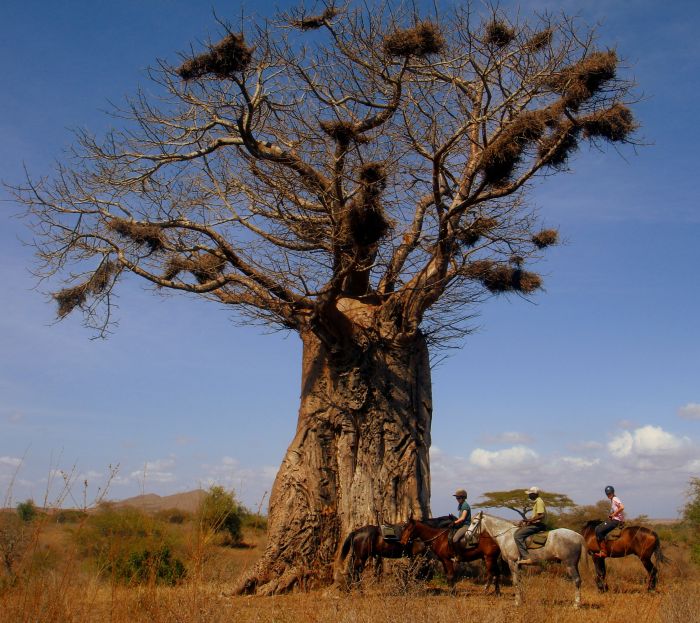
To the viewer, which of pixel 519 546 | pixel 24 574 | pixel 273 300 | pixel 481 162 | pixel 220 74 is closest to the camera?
pixel 24 574

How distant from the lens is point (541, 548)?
9.02 metres

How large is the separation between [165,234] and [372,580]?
4.89 metres

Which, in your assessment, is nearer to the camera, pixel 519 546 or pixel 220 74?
pixel 220 74

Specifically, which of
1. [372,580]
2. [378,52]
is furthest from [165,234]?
[372,580]

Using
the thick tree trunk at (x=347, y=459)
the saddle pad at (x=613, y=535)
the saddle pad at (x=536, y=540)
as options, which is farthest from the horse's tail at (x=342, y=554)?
the saddle pad at (x=613, y=535)

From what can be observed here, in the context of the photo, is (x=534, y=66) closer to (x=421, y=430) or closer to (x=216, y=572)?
(x=421, y=430)

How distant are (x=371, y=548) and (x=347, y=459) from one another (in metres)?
1.21

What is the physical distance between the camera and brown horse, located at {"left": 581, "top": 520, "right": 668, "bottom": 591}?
9773mm

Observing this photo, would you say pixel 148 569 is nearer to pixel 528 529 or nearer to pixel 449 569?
pixel 449 569

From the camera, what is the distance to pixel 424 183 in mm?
10078

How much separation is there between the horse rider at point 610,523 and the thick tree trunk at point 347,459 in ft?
8.12

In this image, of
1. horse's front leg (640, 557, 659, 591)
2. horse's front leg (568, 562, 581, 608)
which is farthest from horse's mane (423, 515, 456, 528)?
horse's front leg (640, 557, 659, 591)

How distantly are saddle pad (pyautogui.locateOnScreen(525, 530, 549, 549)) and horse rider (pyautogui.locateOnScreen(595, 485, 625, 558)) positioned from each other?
4.68ft

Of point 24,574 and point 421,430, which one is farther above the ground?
point 421,430
